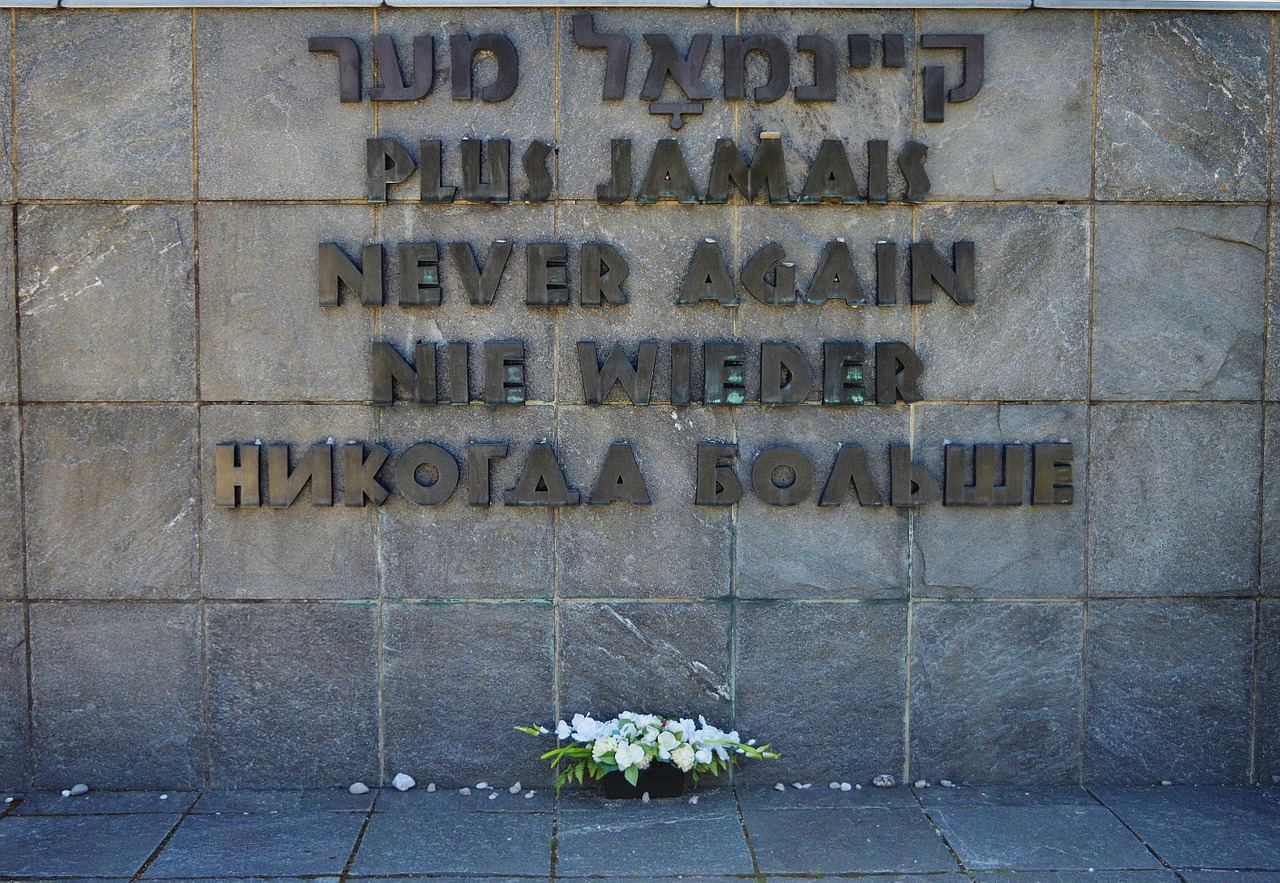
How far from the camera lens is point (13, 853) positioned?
404cm

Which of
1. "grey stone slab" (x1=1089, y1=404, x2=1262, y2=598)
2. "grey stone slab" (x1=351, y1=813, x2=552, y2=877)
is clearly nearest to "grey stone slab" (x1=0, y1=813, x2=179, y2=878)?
"grey stone slab" (x1=351, y1=813, x2=552, y2=877)

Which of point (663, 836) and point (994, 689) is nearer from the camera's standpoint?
point (663, 836)

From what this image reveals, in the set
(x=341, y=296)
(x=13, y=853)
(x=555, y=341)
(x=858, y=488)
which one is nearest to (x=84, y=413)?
(x=341, y=296)

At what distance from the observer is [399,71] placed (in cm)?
446

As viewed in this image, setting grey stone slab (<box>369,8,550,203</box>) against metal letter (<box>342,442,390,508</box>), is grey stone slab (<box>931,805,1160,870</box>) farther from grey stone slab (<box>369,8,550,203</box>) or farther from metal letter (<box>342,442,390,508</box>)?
grey stone slab (<box>369,8,550,203</box>)

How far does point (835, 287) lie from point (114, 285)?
3335 millimetres

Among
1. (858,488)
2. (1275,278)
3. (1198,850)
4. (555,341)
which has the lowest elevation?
(1198,850)

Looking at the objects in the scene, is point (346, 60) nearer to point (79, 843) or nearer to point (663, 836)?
point (79, 843)

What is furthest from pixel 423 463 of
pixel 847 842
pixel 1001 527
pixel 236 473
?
pixel 1001 527

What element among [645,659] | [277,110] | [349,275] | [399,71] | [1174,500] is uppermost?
[399,71]

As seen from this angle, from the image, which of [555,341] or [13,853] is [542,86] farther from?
[13,853]

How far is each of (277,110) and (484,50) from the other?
99 centimetres

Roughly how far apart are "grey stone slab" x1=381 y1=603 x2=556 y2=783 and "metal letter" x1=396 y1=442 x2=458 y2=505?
0.52m

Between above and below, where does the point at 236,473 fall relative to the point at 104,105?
below
